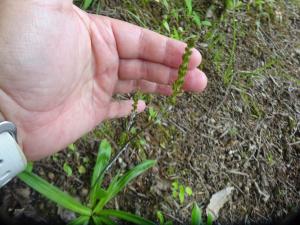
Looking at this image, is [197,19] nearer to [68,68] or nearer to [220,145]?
[220,145]

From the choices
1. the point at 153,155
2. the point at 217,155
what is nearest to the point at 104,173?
the point at 153,155

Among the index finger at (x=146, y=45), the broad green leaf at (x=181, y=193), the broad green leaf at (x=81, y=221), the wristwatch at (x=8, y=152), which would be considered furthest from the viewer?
the broad green leaf at (x=181, y=193)

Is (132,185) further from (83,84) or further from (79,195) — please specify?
(83,84)

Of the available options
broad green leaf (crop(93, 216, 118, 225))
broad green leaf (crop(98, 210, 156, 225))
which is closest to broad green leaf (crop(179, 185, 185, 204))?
broad green leaf (crop(98, 210, 156, 225))

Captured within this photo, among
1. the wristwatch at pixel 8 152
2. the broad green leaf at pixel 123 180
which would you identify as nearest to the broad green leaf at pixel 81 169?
the broad green leaf at pixel 123 180

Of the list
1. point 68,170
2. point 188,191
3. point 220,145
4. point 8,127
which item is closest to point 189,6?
point 220,145

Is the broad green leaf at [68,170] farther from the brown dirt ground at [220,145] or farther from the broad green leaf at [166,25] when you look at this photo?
the broad green leaf at [166,25]

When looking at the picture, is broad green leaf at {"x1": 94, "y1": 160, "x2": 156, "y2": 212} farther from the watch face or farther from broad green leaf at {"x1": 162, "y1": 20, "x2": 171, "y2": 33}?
broad green leaf at {"x1": 162, "y1": 20, "x2": 171, "y2": 33}

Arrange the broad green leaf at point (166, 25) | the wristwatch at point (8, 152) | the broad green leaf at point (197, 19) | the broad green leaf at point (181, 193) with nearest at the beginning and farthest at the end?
the wristwatch at point (8, 152) < the broad green leaf at point (181, 193) < the broad green leaf at point (166, 25) < the broad green leaf at point (197, 19)
